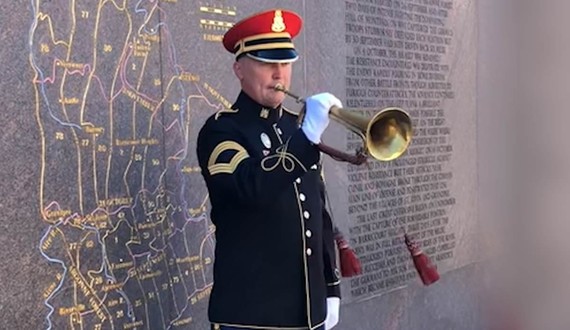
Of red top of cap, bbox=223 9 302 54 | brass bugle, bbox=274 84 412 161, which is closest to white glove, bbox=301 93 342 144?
brass bugle, bbox=274 84 412 161

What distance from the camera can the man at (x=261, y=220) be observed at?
279cm

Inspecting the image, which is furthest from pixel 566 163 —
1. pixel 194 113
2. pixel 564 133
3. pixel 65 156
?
pixel 65 156

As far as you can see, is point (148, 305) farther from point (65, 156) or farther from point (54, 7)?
point (54, 7)

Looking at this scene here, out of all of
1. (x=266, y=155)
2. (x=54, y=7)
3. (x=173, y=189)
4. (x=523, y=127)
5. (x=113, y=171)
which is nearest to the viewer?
(x=266, y=155)

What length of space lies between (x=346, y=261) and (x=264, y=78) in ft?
3.09

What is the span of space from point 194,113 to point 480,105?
267 centimetres

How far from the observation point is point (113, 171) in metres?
3.32

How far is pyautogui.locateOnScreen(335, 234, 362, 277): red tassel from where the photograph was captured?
3.44 meters

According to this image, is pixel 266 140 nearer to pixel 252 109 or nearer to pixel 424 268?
pixel 252 109

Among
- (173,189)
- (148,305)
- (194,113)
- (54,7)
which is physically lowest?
(148,305)

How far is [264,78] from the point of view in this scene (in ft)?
9.40

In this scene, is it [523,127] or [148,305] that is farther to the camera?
[523,127]

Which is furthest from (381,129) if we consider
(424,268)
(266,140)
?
(424,268)

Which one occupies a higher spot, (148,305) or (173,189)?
(173,189)
